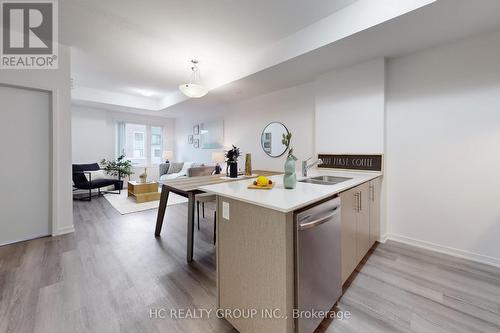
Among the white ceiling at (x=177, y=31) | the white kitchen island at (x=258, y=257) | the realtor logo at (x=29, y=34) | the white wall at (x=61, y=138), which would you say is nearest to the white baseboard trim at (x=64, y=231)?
the white wall at (x=61, y=138)

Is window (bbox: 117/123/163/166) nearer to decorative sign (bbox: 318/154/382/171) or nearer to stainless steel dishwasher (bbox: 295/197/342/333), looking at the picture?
decorative sign (bbox: 318/154/382/171)

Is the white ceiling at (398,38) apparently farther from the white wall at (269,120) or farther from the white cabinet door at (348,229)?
the white cabinet door at (348,229)

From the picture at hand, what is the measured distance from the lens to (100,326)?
4.52 ft

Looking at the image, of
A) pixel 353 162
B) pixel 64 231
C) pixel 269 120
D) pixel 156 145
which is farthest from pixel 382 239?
pixel 156 145

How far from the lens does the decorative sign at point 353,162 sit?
2.68 metres

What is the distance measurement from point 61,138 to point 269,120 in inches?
131

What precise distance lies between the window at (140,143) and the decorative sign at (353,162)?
6.00m

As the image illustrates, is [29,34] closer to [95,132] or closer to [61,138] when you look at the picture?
[61,138]

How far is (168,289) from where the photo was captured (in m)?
1.76

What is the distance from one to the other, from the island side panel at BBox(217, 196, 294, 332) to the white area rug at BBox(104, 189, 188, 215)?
3.25 metres

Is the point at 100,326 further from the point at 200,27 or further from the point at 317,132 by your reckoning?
the point at 317,132

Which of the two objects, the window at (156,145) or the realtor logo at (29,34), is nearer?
the realtor logo at (29,34)

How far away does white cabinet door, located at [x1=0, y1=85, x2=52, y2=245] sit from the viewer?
8.46 ft

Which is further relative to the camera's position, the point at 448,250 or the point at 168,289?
the point at 448,250
